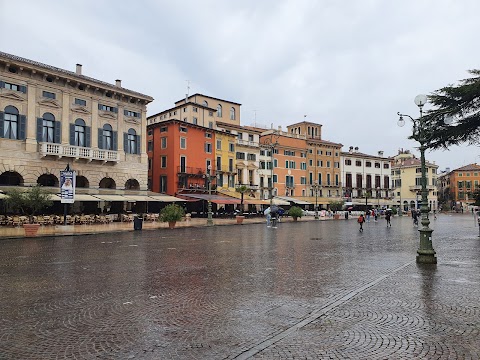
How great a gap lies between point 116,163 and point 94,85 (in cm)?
744

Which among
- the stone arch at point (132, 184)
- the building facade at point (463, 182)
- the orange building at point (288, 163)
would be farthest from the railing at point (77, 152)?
the building facade at point (463, 182)

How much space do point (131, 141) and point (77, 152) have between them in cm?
670

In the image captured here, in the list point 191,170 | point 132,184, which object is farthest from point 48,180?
point 191,170

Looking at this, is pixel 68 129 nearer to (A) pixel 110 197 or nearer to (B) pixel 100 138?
(B) pixel 100 138

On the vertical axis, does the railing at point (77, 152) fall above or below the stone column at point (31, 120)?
below

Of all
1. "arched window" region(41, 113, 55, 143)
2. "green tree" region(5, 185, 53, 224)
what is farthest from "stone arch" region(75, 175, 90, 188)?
"green tree" region(5, 185, 53, 224)

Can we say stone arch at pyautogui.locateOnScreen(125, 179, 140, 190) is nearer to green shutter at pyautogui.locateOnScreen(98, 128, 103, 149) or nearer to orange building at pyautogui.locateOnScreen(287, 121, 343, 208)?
green shutter at pyautogui.locateOnScreen(98, 128, 103, 149)

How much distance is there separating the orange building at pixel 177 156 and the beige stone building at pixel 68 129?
7447 mm

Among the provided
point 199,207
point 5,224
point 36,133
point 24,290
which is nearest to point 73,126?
point 36,133

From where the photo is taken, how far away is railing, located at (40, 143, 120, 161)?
103 ft

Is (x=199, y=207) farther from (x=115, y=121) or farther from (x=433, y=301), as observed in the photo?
(x=433, y=301)

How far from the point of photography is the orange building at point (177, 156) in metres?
47.0

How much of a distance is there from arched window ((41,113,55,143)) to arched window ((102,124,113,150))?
4.77 meters

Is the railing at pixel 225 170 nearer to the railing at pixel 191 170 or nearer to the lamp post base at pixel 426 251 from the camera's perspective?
the railing at pixel 191 170
